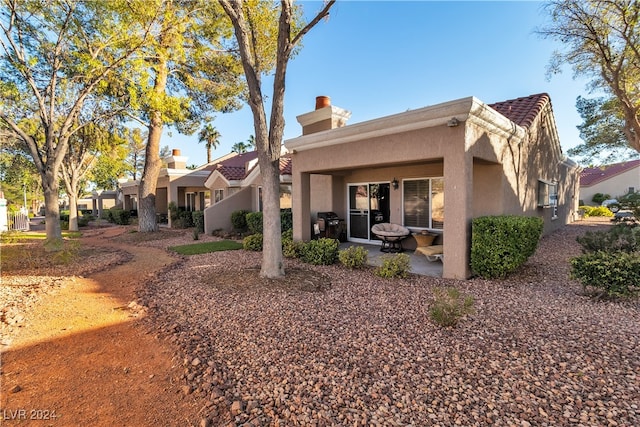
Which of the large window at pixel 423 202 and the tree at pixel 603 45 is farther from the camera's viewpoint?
the tree at pixel 603 45

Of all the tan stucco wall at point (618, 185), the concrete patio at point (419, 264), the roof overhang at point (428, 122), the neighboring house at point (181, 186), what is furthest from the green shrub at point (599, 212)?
the neighboring house at point (181, 186)

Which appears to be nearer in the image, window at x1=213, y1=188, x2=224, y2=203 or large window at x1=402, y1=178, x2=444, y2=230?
large window at x1=402, y1=178, x2=444, y2=230

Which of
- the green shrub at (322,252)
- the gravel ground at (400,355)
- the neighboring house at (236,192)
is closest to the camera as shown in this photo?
the gravel ground at (400,355)

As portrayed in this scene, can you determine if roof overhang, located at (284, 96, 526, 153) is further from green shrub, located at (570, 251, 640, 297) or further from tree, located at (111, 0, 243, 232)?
tree, located at (111, 0, 243, 232)

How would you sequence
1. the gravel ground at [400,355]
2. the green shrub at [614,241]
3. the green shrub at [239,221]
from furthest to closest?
the green shrub at [239,221], the green shrub at [614,241], the gravel ground at [400,355]

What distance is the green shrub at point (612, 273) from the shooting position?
530cm

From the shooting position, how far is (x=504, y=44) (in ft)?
34.9

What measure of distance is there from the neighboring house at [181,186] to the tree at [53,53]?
8988 mm

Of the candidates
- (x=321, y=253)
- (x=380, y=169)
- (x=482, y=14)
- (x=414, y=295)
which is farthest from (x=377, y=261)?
(x=482, y=14)

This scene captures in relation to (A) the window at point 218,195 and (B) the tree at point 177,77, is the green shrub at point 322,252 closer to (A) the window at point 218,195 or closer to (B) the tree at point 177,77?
(B) the tree at point 177,77

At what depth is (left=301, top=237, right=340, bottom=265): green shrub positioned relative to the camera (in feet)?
28.4

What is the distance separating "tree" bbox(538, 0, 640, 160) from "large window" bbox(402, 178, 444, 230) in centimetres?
883

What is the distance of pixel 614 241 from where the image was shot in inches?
249

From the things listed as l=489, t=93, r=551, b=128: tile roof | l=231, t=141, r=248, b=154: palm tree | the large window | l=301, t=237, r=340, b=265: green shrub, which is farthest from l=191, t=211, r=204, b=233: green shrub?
l=231, t=141, r=248, b=154: palm tree
